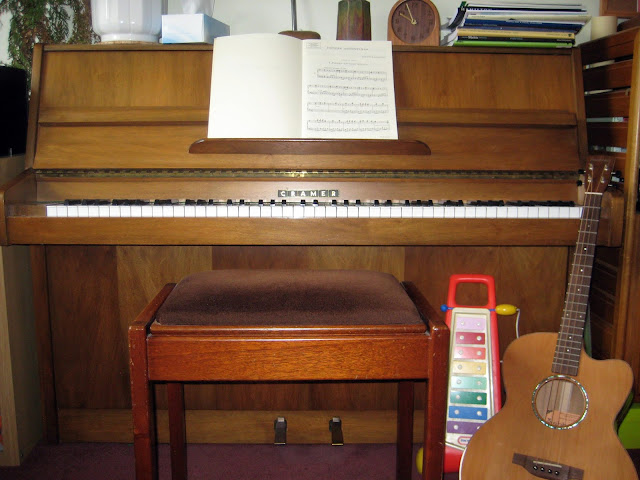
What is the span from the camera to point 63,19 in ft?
6.95

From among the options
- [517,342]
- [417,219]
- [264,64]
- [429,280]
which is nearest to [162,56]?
[264,64]

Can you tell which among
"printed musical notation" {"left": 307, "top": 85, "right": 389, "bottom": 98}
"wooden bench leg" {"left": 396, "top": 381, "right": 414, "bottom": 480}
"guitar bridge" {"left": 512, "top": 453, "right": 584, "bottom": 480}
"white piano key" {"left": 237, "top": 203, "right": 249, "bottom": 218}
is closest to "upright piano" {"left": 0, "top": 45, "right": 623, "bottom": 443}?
"white piano key" {"left": 237, "top": 203, "right": 249, "bottom": 218}

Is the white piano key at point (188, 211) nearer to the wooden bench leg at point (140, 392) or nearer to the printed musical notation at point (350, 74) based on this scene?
the wooden bench leg at point (140, 392)

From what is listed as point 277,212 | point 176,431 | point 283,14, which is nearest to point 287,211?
point 277,212

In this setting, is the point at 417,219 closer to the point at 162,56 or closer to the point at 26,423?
the point at 162,56

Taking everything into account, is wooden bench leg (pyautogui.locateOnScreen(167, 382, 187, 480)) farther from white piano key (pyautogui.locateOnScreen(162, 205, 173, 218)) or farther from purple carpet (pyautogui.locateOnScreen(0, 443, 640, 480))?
white piano key (pyautogui.locateOnScreen(162, 205, 173, 218))

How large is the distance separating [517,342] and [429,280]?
381 mm

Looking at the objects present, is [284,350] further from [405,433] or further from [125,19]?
[125,19]

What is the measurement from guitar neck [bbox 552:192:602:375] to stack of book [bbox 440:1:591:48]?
1.93ft

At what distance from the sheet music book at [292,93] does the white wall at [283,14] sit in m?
0.62

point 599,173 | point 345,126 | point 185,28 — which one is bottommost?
point 599,173

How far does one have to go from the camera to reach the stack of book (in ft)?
6.06

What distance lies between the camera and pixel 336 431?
1925 millimetres

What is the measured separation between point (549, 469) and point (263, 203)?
104cm
